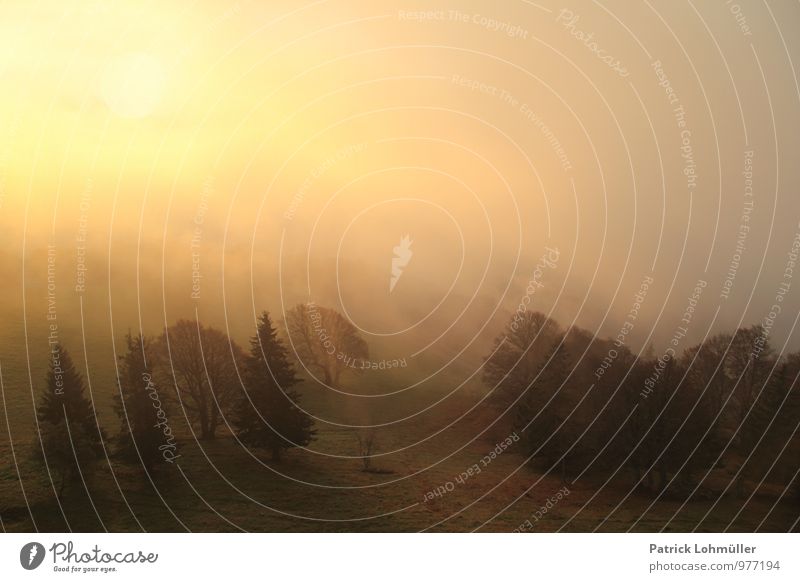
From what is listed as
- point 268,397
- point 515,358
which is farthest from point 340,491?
point 515,358

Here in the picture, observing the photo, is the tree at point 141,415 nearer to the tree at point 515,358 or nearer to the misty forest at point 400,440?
the misty forest at point 400,440

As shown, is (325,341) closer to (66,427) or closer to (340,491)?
(340,491)

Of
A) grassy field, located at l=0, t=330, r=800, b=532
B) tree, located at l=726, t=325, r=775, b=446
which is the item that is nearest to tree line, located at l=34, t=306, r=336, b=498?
grassy field, located at l=0, t=330, r=800, b=532
